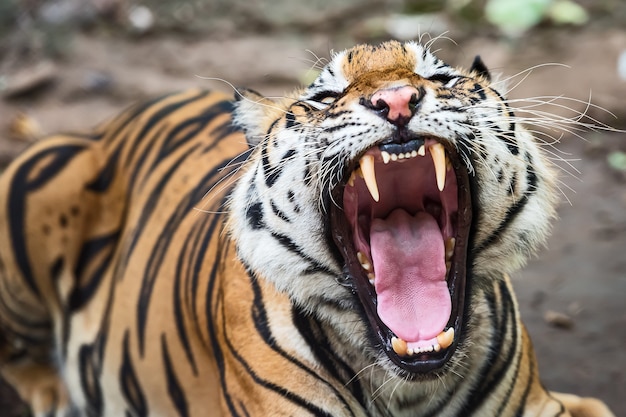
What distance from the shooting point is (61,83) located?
5.47 metres

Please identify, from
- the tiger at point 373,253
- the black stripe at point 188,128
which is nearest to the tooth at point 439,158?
the tiger at point 373,253

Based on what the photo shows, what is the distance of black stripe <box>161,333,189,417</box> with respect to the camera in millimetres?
2734

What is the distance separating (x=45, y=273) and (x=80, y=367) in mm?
344

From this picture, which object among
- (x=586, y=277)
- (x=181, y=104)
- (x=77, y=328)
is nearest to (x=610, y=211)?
(x=586, y=277)

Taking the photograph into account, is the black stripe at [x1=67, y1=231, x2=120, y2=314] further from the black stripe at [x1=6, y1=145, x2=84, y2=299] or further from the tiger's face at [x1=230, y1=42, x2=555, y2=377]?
the tiger's face at [x1=230, y1=42, x2=555, y2=377]

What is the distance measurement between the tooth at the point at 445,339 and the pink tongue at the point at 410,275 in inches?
0.5

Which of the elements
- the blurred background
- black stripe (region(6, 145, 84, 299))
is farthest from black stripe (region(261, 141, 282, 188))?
the blurred background

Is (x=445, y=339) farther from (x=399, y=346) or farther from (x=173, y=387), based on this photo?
(x=173, y=387)

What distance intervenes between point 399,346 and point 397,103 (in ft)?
1.62

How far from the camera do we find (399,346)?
191cm

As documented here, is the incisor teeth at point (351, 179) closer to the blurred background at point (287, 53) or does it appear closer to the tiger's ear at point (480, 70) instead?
the tiger's ear at point (480, 70)

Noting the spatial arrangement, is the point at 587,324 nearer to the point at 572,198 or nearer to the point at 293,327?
the point at 572,198

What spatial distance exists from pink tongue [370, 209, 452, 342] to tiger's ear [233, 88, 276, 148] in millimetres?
373

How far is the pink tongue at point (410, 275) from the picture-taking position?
193cm
